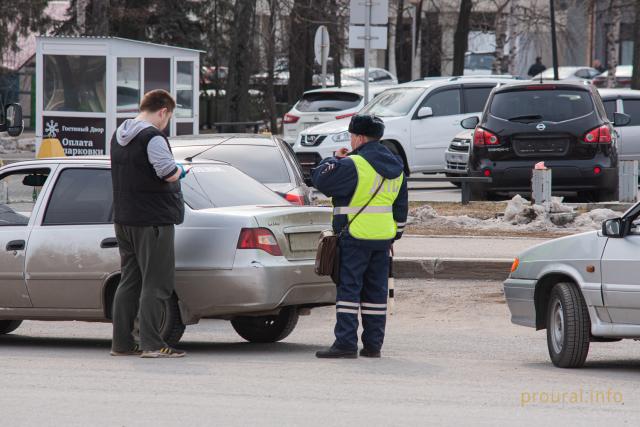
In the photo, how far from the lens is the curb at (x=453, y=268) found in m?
13.2

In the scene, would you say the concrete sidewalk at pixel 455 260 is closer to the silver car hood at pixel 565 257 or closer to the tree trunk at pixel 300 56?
the silver car hood at pixel 565 257

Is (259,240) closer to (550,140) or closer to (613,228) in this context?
(613,228)

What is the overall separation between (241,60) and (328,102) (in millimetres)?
7380

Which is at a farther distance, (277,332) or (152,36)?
(152,36)

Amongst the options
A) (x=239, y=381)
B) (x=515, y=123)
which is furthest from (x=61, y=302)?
(x=515, y=123)

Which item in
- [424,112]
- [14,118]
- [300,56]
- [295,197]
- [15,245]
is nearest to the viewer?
[15,245]

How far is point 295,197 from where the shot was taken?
12.4 meters

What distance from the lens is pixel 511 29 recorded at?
4538 centimetres

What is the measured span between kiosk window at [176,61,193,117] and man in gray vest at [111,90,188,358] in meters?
11.8

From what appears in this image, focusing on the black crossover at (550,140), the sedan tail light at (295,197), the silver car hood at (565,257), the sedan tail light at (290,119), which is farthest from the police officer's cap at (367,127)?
the sedan tail light at (290,119)

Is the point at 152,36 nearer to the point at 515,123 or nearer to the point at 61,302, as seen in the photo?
the point at 515,123

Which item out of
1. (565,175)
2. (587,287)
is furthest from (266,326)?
(565,175)

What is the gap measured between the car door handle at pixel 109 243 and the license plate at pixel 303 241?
1.23 meters

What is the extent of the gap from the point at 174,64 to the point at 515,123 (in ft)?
19.6
